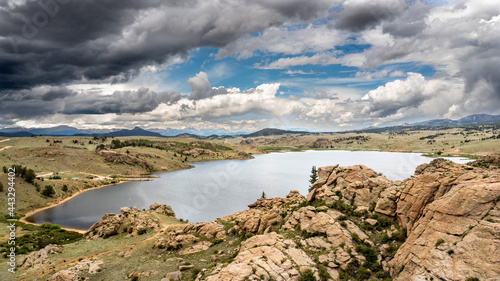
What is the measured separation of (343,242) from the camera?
80.5 ft

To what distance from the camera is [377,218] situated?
2712 centimetres

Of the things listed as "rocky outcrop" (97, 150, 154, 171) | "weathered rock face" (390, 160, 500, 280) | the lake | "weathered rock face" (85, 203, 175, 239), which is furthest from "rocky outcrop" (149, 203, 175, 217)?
"rocky outcrop" (97, 150, 154, 171)

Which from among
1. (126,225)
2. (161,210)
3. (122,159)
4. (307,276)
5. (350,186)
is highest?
(350,186)

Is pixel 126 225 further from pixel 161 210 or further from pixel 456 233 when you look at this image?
pixel 456 233

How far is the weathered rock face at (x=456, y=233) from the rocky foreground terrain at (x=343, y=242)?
6 cm

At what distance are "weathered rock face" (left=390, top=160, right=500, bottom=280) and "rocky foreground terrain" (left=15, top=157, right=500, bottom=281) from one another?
0.19 ft

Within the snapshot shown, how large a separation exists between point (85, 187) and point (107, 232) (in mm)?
76096

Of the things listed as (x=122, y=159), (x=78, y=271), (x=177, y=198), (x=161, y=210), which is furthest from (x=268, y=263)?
(x=122, y=159)

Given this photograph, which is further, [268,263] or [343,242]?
[343,242]

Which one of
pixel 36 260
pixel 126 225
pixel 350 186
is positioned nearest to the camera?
pixel 350 186

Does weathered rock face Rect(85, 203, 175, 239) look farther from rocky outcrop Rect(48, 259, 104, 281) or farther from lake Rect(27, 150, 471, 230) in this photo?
lake Rect(27, 150, 471, 230)

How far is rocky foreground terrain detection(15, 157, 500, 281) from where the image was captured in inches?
687

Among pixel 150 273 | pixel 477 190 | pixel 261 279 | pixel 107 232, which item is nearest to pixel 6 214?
pixel 107 232

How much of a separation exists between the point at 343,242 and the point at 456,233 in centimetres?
969
